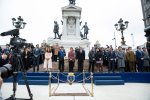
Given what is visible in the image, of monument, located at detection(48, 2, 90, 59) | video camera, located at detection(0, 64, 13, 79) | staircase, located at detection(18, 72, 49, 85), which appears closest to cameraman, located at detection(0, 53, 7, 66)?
video camera, located at detection(0, 64, 13, 79)

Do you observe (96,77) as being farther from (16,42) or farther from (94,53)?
(16,42)

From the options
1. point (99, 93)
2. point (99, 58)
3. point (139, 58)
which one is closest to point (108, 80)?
point (99, 58)

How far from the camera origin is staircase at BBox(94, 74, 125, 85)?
488 inches

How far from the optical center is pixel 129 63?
50.6ft

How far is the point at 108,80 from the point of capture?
12672mm

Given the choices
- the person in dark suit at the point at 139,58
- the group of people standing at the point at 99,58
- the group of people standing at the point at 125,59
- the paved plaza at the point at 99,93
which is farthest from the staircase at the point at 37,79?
the person in dark suit at the point at 139,58

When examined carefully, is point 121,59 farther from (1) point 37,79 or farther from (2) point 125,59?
(1) point 37,79

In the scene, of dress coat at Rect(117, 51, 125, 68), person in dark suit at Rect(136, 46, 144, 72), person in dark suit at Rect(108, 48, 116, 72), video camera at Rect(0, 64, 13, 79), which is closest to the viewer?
video camera at Rect(0, 64, 13, 79)

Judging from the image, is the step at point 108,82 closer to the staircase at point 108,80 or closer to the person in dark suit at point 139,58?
the staircase at point 108,80

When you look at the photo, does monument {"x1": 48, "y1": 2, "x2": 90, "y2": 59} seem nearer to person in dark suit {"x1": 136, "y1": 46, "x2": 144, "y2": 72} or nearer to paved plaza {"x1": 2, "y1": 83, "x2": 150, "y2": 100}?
person in dark suit {"x1": 136, "y1": 46, "x2": 144, "y2": 72}

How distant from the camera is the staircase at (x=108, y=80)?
12.4 meters

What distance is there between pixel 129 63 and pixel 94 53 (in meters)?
2.37

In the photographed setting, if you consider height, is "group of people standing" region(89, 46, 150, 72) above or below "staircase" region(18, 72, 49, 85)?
above

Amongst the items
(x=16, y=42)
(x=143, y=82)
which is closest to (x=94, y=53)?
(x=143, y=82)
